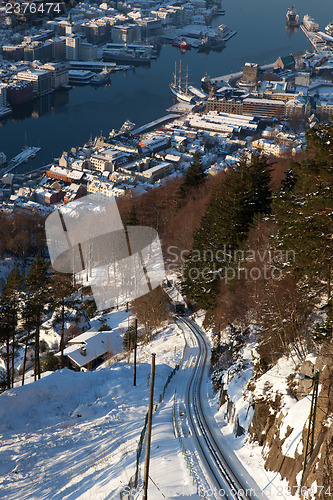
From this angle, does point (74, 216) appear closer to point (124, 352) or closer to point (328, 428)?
point (124, 352)

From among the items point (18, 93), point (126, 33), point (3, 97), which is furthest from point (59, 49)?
point (3, 97)

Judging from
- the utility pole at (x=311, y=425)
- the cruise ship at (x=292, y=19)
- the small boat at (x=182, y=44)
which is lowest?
the utility pole at (x=311, y=425)

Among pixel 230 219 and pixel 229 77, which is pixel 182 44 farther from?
pixel 230 219

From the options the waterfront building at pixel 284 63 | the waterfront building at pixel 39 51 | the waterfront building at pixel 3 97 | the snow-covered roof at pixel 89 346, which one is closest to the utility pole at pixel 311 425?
the snow-covered roof at pixel 89 346

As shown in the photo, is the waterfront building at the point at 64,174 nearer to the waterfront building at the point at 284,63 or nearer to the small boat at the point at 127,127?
the small boat at the point at 127,127

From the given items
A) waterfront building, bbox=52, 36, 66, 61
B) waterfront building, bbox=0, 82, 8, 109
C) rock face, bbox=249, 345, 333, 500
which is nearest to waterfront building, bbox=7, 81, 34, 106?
waterfront building, bbox=0, 82, 8, 109

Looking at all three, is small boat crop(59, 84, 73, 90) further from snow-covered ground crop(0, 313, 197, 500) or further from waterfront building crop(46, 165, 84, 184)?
snow-covered ground crop(0, 313, 197, 500)


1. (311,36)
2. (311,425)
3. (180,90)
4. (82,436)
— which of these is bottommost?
(82,436)
